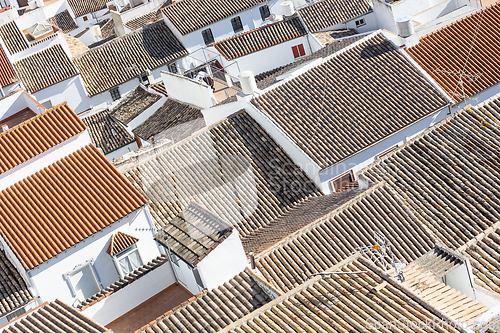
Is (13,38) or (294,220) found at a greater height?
(13,38)

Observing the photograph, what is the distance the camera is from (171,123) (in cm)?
3341

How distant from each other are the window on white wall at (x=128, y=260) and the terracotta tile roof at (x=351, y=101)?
7791mm

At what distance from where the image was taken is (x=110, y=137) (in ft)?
124

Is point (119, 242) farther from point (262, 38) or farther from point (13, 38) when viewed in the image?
point (13, 38)

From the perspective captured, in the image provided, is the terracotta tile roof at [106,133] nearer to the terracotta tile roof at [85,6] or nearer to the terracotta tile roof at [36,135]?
the terracotta tile roof at [36,135]

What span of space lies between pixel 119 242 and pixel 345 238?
7.48 m

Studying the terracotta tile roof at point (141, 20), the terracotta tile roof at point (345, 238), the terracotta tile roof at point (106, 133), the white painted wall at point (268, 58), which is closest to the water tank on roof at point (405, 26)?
the white painted wall at point (268, 58)

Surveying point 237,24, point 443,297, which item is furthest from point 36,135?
point 237,24

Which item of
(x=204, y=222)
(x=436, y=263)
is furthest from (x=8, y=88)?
(x=436, y=263)

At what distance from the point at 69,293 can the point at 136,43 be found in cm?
3033

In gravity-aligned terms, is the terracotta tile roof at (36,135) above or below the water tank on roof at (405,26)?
above

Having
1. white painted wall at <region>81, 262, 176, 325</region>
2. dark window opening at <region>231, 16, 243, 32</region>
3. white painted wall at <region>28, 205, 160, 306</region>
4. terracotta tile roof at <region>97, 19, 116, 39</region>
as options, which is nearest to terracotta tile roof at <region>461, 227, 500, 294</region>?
white painted wall at <region>81, 262, 176, 325</region>

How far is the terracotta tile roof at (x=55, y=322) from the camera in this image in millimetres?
15523

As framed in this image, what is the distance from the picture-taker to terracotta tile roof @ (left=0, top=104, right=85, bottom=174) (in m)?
21.1
